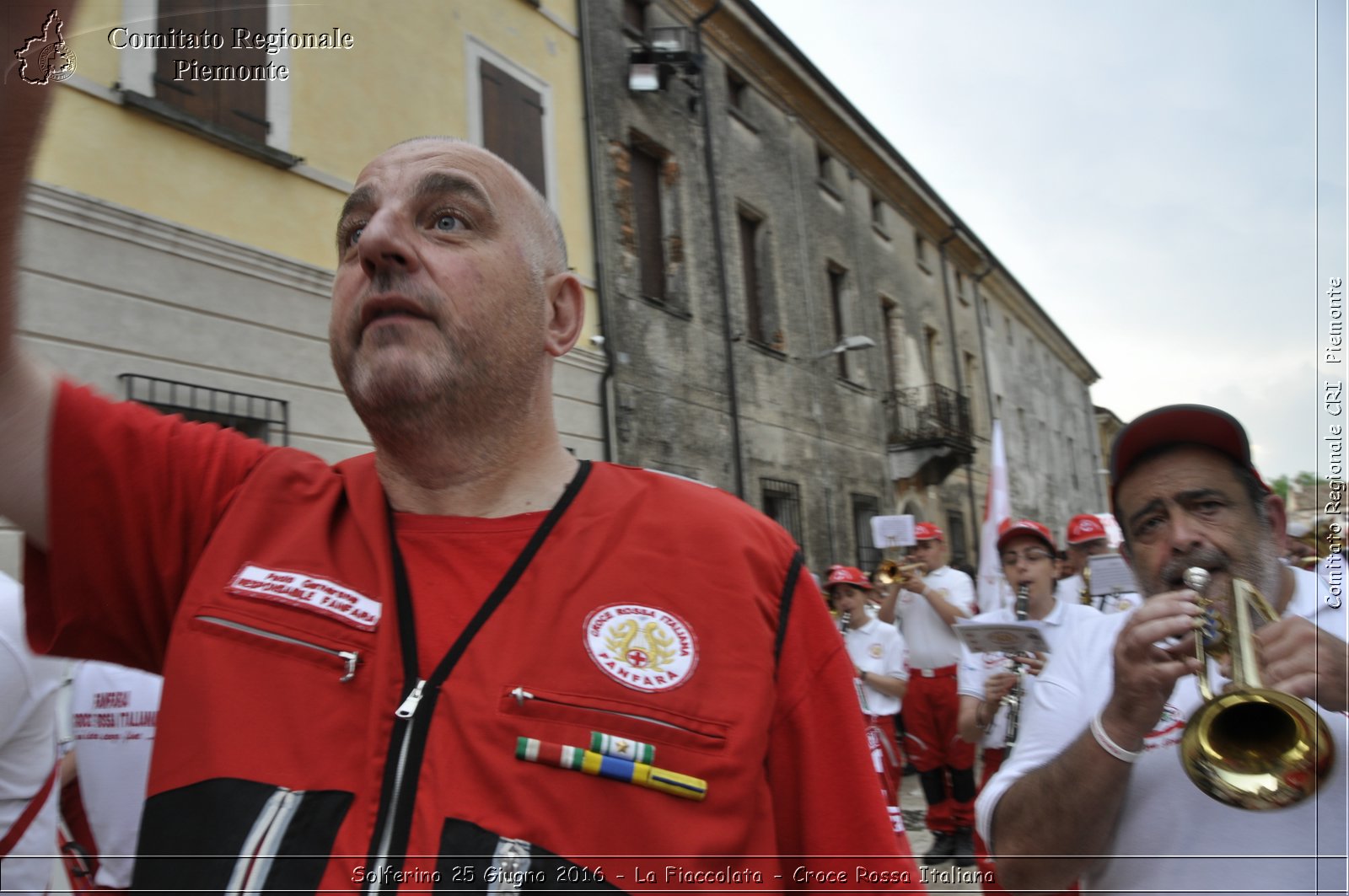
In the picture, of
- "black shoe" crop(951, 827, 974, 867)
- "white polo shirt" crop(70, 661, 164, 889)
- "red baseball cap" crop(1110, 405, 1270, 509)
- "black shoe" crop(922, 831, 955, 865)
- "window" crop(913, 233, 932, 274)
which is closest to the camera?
"red baseball cap" crop(1110, 405, 1270, 509)

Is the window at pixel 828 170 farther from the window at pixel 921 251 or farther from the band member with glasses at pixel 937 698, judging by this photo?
the band member with glasses at pixel 937 698

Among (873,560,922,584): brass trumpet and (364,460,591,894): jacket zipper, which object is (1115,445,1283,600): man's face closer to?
(364,460,591,894): jacket zipper

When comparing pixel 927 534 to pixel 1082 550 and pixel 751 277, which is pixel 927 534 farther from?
pixel 751 277

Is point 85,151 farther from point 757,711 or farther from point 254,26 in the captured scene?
point 757,711

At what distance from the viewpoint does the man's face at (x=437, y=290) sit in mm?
1469

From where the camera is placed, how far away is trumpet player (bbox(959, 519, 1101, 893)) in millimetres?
4922

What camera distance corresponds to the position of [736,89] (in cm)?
1518

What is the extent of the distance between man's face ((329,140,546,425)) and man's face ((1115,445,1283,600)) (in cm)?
149

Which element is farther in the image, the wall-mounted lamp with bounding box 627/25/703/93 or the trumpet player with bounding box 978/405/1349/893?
the wall-mounted lamp with bounding box 627/25/703/93

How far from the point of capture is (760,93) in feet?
51.4

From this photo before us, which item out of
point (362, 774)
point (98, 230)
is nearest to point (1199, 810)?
point (362, 774)

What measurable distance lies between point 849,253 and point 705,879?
17.6 metres

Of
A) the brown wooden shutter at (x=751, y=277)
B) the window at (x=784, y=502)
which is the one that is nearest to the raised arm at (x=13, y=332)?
the window at (x=784, y=502)

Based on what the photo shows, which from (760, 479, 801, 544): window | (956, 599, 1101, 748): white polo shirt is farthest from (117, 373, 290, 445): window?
(760, 479, 801, 544): window
